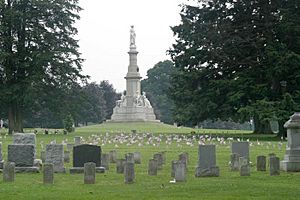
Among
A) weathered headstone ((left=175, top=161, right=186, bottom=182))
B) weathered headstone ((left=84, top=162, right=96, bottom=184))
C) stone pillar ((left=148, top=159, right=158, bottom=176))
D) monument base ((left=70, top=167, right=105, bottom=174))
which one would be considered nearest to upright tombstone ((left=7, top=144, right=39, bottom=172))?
monument base ((left=70, top=167, right=105, bottom=174))

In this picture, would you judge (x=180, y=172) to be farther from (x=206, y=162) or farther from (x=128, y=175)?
(x=206, y=162)

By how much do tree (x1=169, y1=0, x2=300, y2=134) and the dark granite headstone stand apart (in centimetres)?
2186

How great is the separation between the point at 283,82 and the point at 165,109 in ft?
277

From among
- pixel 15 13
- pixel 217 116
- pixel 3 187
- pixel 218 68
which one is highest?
pixel 15 13

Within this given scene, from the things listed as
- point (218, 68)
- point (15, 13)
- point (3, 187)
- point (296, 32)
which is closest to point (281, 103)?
point (296, 32)

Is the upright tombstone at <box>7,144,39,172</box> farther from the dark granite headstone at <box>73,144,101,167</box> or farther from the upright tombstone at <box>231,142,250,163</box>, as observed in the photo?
the upright tombstone at <box>231,142,250,163</box>

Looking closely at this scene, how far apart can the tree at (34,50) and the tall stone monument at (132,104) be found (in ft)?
121

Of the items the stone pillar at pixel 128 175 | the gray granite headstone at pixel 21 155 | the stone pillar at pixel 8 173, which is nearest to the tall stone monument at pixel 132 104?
the gray granite headstone at pixel 21 155

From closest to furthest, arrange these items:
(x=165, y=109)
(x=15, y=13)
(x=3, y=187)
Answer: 1. (x=3, y=187)
2. (x=15, y=13)
3. (x=165, y=109)

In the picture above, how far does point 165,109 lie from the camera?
127m

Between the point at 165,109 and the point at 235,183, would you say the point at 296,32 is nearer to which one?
the point at 235,183

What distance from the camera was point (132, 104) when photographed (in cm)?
9400

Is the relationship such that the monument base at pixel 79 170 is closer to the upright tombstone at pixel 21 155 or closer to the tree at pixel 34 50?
the upright tombstone at pixel 21 155

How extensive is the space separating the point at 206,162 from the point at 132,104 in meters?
76.3
